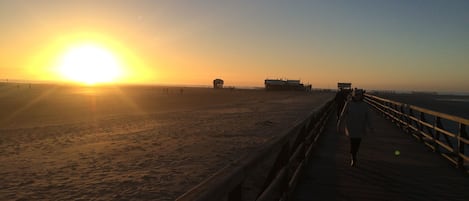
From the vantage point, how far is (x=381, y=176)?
746 centimetres

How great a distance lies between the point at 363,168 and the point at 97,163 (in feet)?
21.6

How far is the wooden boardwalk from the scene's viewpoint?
20.2 ft

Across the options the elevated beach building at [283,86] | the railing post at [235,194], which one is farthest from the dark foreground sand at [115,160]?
the elevated beach building at [283,86]

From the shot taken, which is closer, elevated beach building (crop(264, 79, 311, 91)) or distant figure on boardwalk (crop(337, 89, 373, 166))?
distant figure on boardwalk (crop(337, 89, 373, 166))

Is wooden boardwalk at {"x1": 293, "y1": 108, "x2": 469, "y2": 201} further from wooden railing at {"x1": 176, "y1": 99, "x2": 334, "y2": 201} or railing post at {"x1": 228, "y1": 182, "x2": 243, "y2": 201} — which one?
railing post at {"x1": 228, "y1": 182, "x2": 243, "y2": 201}

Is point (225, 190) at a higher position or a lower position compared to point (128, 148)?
higher

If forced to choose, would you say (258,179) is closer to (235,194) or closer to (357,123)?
(357,123)

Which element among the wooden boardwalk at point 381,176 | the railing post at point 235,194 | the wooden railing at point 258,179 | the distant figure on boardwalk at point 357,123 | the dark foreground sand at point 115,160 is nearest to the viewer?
the wooden railing at point 258,179

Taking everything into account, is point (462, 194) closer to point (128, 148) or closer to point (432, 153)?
point (432, 153)

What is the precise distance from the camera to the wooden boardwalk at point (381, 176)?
6.16m

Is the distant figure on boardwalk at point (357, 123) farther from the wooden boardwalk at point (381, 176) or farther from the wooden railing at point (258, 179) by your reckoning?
the wooden railing at point (258, 179)

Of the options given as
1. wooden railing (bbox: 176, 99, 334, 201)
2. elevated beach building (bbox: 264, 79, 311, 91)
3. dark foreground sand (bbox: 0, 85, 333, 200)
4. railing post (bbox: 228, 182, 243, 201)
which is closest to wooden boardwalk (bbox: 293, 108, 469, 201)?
wooden railing (bbox: 176, 99, 334, 201)

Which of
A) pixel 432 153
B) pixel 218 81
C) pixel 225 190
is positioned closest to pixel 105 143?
pixel 432 153

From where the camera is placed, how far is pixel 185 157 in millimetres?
11164
